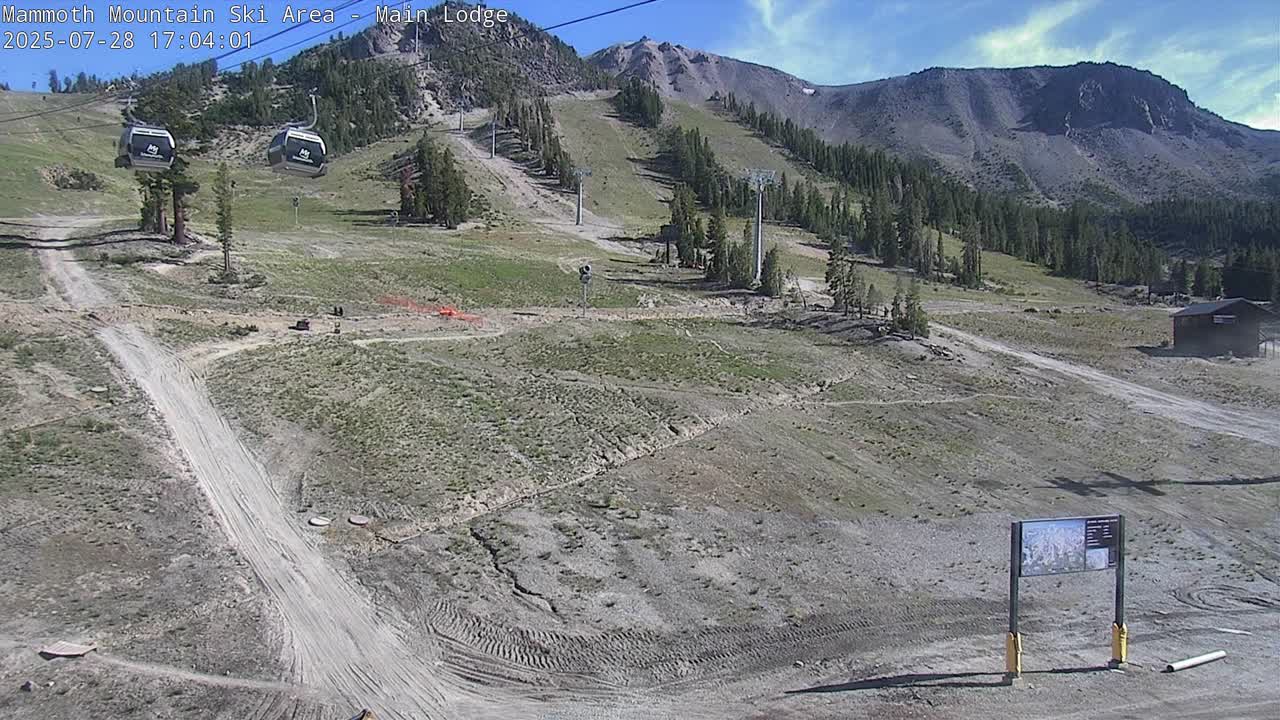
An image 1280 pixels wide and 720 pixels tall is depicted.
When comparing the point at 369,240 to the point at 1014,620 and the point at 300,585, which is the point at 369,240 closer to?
the point at 300,585

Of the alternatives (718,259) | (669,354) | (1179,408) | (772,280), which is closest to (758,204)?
(718,259)

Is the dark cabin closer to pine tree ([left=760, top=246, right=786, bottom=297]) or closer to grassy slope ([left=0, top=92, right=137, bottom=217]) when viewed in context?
pine tree ([left=760, top=246, right=786, bottom=297])

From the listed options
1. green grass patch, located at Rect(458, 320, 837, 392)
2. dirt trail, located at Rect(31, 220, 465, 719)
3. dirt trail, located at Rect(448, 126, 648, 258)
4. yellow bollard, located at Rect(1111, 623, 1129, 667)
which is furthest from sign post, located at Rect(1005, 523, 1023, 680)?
dirt trail, located at Rect(448, 126, 648, 258)

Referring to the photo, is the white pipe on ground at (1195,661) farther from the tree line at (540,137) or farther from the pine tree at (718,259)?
the tree line at (540,137)

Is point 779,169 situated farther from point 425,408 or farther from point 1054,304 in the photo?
point 425,408

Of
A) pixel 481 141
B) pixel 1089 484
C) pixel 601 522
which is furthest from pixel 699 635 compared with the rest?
pixel 481 141

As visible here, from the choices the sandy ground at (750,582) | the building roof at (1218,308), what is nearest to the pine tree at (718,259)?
the building roof at (1218,308)
